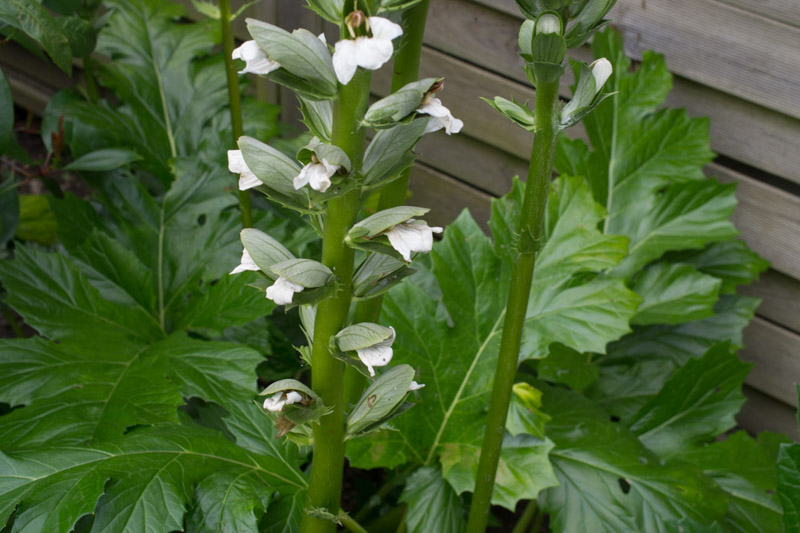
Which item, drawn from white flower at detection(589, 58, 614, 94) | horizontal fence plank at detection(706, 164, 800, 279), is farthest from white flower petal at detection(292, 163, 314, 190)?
horizontal fence plank at detection(706, 164, 800, 279)

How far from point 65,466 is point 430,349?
84 cm

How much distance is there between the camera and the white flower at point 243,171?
0.96 m

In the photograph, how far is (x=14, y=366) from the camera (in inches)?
64.0

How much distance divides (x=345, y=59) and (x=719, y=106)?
1.78m

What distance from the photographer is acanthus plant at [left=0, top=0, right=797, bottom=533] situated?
3.14ft

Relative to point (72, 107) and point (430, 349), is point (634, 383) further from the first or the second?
point (72, 107)

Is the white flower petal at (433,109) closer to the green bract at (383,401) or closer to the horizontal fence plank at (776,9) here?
the green bract at (383,401)

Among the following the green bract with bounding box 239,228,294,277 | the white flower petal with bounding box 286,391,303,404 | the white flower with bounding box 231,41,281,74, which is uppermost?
the white flower with bounding box 231,41,281,74

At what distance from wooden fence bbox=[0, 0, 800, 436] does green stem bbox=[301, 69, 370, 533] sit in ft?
5.26

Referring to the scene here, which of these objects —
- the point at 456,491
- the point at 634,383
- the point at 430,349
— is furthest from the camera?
the point at 634,383

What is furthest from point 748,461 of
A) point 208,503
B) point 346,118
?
point 346,118

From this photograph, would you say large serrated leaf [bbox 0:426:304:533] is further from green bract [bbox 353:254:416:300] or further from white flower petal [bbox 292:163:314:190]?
white flower petal [bbox 292:163:314:190]

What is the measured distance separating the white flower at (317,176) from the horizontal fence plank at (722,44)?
1.68 metres

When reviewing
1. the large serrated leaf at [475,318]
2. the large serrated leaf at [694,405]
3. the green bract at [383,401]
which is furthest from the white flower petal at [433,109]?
the large serrated leaf at [694,405]
